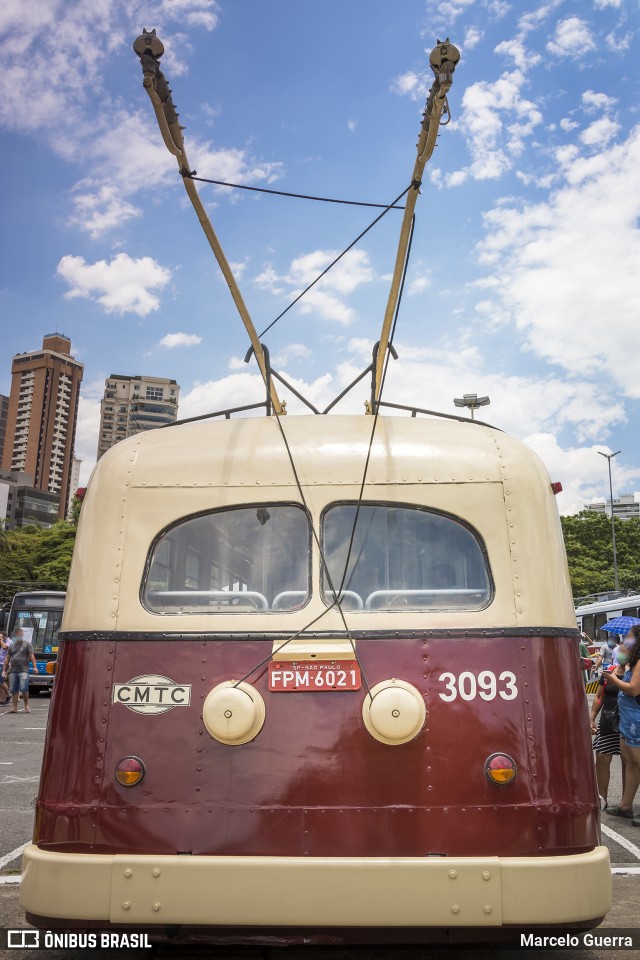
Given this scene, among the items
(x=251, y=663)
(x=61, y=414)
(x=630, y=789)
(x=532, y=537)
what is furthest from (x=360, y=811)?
(x=61, y=414)

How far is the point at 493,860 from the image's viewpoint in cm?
332

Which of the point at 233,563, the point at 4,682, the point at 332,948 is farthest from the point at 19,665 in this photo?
the point at 233,563

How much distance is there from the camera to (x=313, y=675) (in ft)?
11.9

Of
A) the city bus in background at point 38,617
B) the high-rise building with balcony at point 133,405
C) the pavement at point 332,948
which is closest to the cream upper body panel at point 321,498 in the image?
the pavement at point 332,948

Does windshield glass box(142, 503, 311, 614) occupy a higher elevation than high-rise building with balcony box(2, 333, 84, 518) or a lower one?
lower

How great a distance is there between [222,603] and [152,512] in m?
0.57

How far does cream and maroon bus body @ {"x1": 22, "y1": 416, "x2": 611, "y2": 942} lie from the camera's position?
10.9 ft

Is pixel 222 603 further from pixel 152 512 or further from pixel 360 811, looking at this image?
pixel 360 811

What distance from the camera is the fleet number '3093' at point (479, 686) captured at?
11.8ft

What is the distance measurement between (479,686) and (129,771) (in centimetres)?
157

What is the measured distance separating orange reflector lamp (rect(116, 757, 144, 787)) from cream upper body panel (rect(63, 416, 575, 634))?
574 mm

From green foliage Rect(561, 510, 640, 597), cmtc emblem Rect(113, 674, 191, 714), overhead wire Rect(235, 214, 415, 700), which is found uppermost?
green foliage Rect(561, 510, 640, 597)

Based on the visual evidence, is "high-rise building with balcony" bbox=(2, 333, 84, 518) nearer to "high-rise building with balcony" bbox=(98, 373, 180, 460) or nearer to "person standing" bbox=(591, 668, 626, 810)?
"high-rise building with balcony" bbox=(98, 373, 180, 460)

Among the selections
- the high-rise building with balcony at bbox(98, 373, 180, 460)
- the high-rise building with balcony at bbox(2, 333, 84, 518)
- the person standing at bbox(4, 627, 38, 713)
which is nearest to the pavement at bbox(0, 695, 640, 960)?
the person standing at bbox(4, 627, 38, 713)
